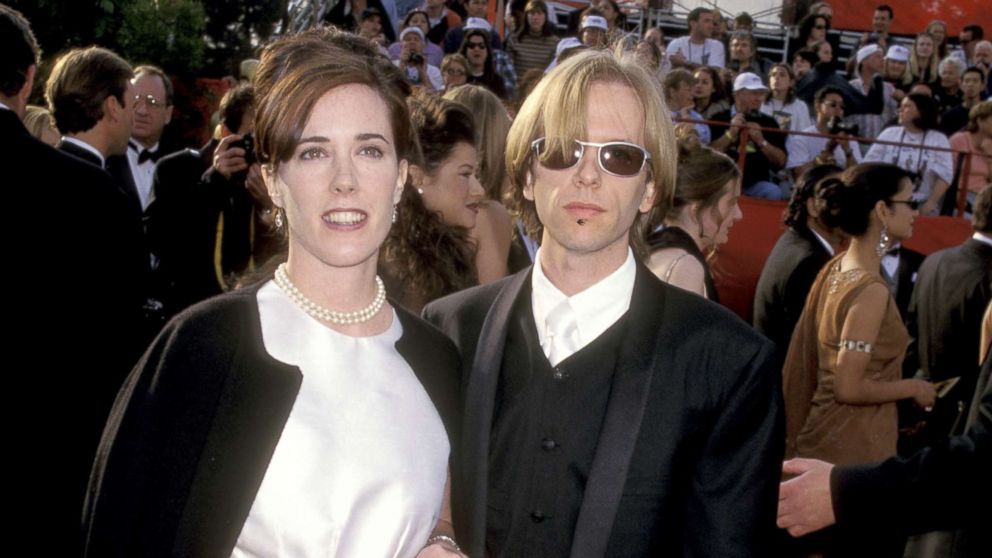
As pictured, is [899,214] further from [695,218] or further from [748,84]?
[748,84]

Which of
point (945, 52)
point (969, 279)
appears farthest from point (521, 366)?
point (945, 52)

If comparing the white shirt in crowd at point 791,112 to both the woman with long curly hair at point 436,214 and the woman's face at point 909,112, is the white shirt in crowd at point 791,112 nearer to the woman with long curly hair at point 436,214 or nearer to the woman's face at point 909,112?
the woman's face at point 909,112

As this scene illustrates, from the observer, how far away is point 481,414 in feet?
8.19

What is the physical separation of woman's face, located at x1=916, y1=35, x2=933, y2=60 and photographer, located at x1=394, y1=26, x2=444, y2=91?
22.4 ft

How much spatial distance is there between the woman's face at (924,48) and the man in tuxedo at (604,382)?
1369cm

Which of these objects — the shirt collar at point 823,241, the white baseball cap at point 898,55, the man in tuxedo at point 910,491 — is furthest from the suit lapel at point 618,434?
the white baseball cap at point 898,55

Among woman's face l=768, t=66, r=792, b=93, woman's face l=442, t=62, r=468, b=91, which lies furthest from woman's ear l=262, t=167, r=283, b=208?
woman's face l=768, t=66, r=792, b=93

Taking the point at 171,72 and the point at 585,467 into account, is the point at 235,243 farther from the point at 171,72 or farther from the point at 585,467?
the point at 171,72

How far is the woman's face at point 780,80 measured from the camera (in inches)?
500

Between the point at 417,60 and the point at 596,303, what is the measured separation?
9.20 m

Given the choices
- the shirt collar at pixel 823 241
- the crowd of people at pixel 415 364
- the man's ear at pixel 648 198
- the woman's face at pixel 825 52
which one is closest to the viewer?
the crowd of people at pixel 415 364

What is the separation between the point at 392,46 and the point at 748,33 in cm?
489

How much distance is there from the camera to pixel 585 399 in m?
2.46

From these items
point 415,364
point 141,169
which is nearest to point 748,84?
point 141,169
